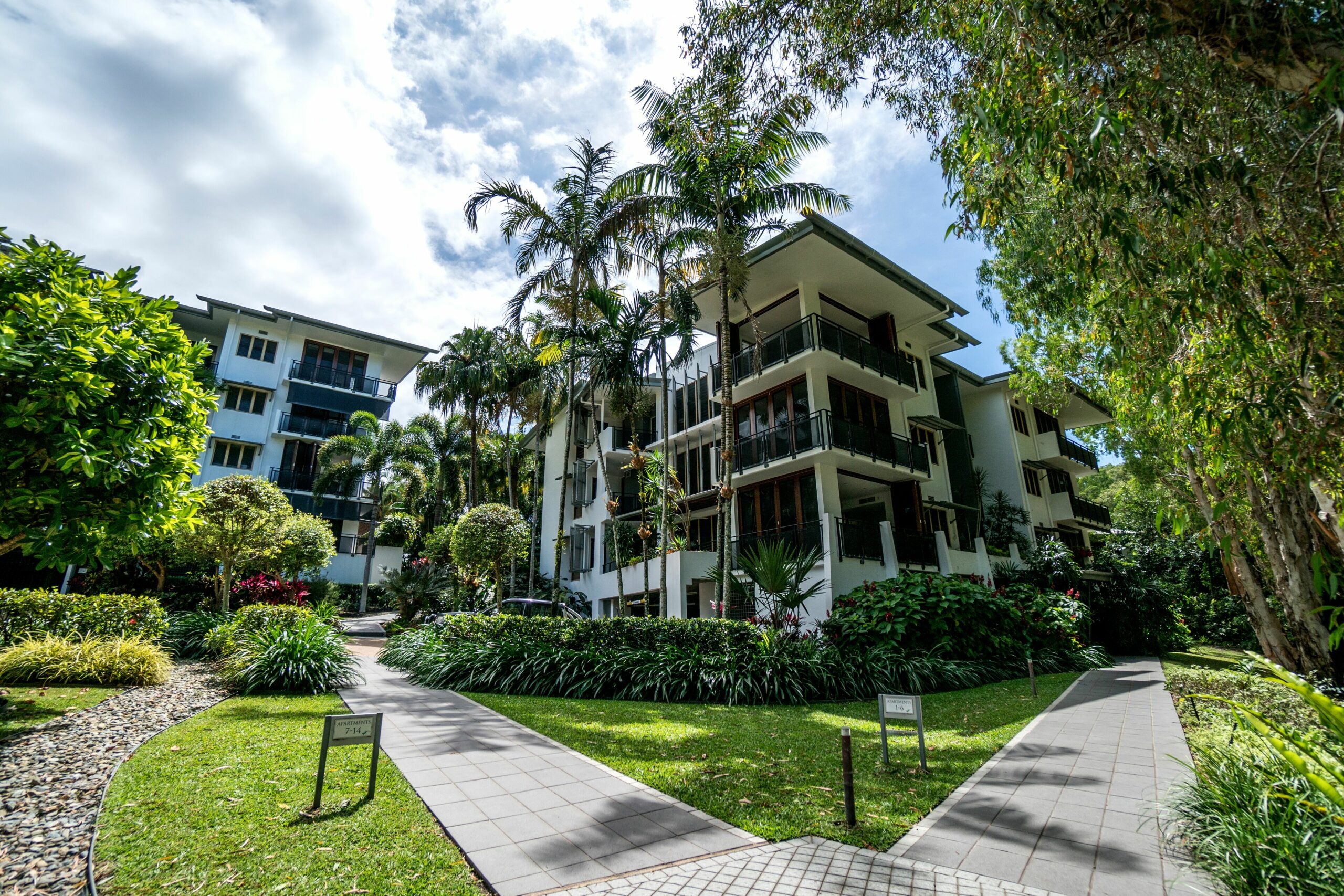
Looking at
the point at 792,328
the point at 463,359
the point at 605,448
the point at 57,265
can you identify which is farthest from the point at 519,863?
the point at 463,359

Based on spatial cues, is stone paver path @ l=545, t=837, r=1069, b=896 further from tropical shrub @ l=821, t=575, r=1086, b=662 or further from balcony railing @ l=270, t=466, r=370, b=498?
balcony railing @ l=270, t=466, r=370, b=498

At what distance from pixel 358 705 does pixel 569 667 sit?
3484 mm

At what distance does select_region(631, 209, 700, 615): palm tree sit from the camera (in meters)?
14.5

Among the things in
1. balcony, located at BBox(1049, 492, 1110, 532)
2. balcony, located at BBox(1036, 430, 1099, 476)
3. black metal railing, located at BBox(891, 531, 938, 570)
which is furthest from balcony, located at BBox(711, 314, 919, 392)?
balcony, located at BBox(1049, 492, 1110, 532)

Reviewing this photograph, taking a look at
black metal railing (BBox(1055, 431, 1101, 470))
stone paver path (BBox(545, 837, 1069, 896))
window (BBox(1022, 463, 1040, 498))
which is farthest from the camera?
black metal railing (BBox(1055, 431, 1101, 470))

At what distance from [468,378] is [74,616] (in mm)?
16398

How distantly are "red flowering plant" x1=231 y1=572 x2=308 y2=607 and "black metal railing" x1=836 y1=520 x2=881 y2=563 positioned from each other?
53.4ft

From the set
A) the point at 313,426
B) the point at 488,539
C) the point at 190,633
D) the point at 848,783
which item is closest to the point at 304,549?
the point at 190,633

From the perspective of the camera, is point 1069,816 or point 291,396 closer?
point 1069,816

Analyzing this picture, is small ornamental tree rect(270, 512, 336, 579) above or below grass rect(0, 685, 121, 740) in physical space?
above

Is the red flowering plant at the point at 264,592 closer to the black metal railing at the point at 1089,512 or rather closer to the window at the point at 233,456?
the window at the point at 233,456

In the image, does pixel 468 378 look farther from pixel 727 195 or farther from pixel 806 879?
pixel 806 879

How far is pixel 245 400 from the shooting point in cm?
2872

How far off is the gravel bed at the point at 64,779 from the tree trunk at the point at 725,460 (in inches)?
357
